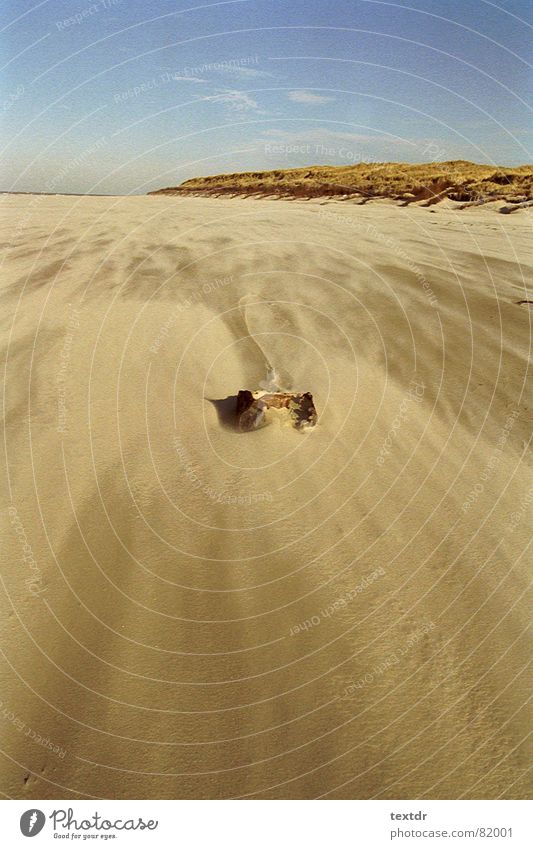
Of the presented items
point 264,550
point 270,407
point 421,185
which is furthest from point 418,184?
point 264,550

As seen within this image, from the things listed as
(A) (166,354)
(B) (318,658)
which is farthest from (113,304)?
(B) (318,658)

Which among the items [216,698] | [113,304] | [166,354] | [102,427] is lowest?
[216,698]

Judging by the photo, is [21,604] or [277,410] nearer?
[21,604]

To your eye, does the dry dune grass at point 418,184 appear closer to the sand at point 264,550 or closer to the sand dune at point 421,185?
the sand dune at point 421,185

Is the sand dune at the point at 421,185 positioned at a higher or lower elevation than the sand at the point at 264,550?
higher

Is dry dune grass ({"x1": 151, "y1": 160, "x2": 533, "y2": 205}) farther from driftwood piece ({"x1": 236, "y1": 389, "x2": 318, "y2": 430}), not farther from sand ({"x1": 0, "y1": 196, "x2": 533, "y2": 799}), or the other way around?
driftwood piece ({"x1": 236, "y1": 389, "x2": 318, "y2": 430})

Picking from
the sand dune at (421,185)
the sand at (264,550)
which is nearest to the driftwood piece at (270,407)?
the sand at (264,550)

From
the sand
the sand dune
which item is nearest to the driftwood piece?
the sand

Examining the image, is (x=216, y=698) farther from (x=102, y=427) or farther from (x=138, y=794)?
(x=102, y=427)
